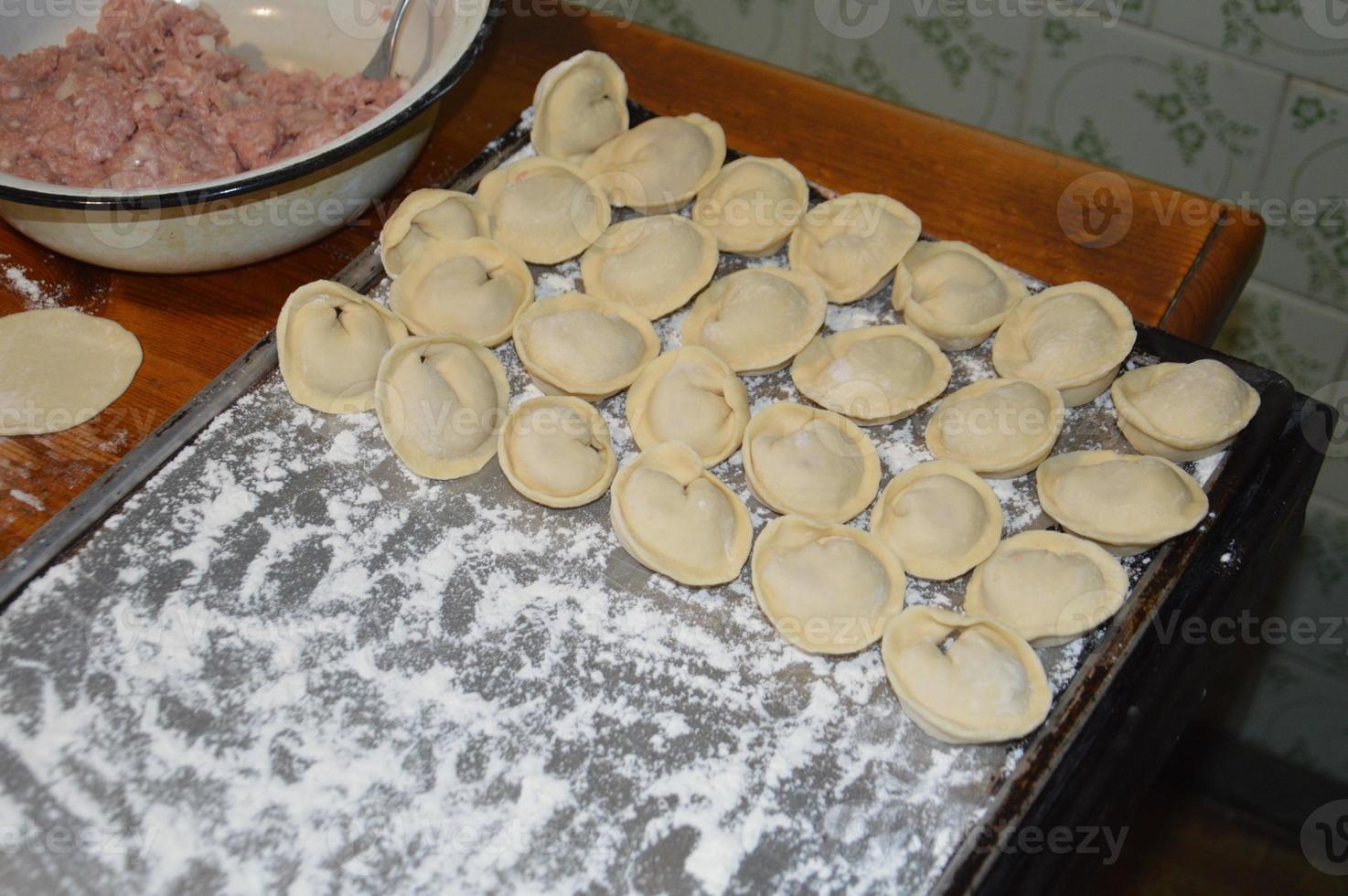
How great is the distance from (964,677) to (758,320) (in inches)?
20.3

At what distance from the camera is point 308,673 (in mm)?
1209

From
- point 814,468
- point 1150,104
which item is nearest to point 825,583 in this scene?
point 814,468

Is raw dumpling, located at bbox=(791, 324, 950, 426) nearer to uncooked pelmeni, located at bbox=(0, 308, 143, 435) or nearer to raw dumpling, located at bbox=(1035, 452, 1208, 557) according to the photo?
raw dumpling, located at bbox=(1035, 452, 1208, 557)

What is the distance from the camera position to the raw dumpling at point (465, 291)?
148 cm

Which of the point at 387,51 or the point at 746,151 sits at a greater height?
the point at 387,51

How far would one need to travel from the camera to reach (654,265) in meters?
1.53

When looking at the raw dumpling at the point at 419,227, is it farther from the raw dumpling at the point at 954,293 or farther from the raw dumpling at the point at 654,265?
the raw dumpling at the point at 954,293

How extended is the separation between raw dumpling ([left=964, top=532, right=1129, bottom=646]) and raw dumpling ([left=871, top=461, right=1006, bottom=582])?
24mm

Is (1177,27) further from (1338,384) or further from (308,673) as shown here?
(308,673)

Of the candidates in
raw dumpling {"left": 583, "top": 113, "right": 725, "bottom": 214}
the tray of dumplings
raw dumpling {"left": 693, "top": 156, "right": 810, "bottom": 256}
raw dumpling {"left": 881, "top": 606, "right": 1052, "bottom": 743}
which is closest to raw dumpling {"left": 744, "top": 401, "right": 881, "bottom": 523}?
the tray of dumplings

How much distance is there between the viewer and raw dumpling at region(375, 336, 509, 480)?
1.37 metres

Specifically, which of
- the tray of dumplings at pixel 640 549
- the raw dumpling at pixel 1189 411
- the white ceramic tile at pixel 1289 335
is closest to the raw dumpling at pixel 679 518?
the tray of dumplings at pixel 640 549

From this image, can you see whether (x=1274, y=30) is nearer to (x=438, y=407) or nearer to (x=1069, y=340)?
(x=1069, y=340)

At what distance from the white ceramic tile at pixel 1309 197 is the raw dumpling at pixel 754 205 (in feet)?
2.76
